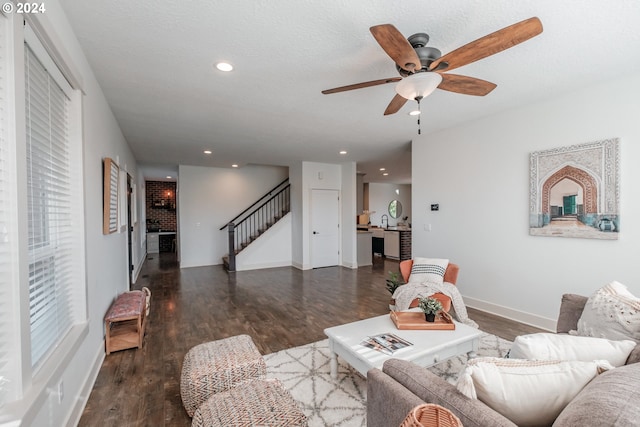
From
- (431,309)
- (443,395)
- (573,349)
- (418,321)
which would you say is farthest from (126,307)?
(573,349)

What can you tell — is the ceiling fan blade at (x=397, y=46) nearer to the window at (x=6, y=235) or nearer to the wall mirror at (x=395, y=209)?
the window at (x=6, y=235)

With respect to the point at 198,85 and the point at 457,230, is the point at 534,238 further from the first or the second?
the point at 198,85

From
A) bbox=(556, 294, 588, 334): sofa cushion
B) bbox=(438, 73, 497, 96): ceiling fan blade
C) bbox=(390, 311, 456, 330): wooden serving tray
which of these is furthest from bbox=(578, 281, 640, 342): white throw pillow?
bbox=(438, 73, 497, 96): ceiling fan blade

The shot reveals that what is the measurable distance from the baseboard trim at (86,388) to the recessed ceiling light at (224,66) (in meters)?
2.65

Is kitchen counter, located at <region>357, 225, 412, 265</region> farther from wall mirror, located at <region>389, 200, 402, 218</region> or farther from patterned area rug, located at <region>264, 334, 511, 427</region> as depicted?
patterned area rug, located at <region>264, 334, 511, 427</region>

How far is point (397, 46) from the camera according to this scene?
5.72 feet

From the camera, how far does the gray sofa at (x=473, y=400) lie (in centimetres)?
73

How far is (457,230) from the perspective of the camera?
424 cm

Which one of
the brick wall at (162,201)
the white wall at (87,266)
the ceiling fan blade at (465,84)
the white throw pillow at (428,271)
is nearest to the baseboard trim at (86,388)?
the white wall at (87,266)

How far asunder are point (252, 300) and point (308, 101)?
10.0 feet

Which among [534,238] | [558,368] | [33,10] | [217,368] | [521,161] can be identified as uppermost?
[33,10]

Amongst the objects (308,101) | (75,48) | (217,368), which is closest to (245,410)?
(217,368)

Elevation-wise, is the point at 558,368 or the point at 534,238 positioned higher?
the point at 534,238

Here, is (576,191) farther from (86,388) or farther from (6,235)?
(86,388)
